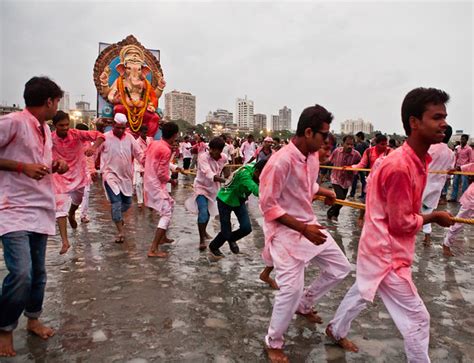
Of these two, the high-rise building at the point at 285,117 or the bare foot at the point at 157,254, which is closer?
the bare foot at the point at 157,254

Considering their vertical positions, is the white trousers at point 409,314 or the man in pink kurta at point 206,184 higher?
the man in pink kurta at point 206,184

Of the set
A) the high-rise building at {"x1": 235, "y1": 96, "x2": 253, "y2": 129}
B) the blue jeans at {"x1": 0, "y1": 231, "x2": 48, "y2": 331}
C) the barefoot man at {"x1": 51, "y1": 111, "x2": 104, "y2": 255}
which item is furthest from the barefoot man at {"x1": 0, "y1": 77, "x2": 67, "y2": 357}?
the high-rise building at {"x1": 235, "y1": 96, "x2": 253, "y2": 129}

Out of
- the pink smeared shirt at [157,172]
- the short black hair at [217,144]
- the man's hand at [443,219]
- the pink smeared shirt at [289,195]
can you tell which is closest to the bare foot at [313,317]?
the pink smeared shirt at [289,195]

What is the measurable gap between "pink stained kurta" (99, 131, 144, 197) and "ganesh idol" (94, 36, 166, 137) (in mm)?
8030

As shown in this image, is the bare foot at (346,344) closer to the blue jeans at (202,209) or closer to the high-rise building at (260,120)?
the blue jeans at (202,209)

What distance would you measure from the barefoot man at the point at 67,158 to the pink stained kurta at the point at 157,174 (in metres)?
0.89

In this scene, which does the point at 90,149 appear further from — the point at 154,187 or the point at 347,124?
the point at 347,124

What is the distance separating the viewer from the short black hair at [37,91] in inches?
118

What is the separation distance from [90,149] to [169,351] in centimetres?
365

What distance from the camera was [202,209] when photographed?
6.02 metres

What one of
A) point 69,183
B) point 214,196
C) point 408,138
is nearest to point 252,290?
point 214,196

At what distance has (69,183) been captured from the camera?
608cm

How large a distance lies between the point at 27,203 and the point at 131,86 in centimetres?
1316

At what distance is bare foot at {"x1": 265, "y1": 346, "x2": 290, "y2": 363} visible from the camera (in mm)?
2809
